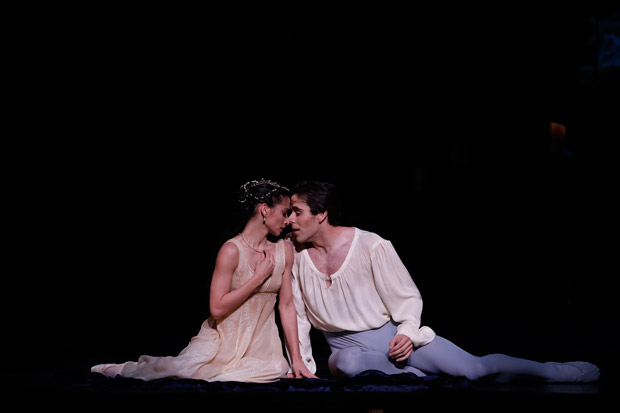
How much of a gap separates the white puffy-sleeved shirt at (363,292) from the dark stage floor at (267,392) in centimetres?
35

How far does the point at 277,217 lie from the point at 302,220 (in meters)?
0.11

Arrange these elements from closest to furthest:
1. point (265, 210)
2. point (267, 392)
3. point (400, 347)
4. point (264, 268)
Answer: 1. point (267, 392)
2. point (400, 347)
3. point (264, 268)
4. point (265, 210)

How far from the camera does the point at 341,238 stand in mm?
3236

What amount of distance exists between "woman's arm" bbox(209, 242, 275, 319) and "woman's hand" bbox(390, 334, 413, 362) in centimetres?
61

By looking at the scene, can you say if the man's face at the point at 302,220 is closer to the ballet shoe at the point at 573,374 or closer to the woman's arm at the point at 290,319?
the woman's arm at the point at 290,319

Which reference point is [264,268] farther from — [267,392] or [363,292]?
[267,392]

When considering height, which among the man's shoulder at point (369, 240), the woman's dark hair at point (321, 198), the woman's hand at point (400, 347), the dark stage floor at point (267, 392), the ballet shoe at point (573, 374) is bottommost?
the dark stage floor at point (267, 392)

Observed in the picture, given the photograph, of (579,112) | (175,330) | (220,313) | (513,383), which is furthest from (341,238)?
(579,112)

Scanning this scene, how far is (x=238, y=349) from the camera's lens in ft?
10.4

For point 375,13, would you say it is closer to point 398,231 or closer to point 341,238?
point 398,231

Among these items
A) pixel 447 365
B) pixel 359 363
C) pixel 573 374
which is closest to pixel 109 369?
pixel 359 363

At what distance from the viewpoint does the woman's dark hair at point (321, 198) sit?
10.3 feet

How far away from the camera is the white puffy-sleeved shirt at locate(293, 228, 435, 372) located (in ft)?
10.1

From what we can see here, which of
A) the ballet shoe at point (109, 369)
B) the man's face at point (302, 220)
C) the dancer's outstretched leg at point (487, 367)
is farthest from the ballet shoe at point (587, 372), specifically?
the ballet shoe at point (109, 369)
